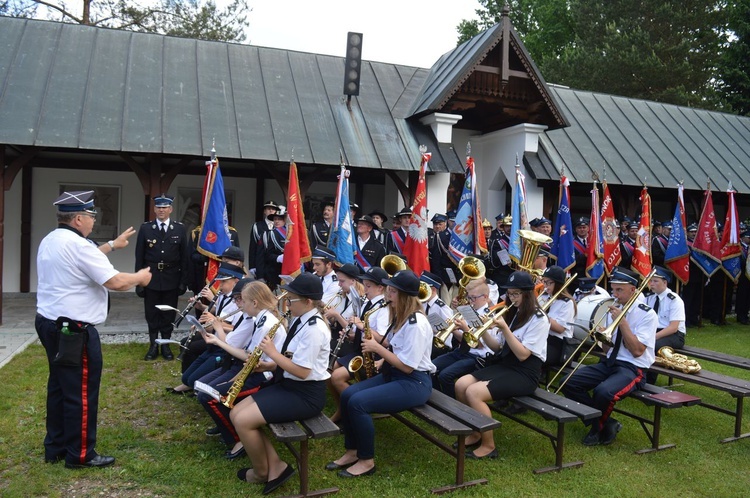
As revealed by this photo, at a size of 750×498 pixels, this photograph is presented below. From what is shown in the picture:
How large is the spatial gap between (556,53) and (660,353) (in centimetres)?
3155

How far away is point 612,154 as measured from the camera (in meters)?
14.8

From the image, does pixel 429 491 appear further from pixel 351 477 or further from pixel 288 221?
pixel 288 221

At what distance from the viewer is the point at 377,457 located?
5.47 m

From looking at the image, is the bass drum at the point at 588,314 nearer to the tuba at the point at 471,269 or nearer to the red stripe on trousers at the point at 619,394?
the red stripe on trousers at the point at 619,394

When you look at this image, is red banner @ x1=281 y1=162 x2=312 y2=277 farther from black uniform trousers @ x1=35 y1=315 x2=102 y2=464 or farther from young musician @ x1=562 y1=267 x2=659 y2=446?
young musician @ x1=562 y1=267 x2=659 y2=446

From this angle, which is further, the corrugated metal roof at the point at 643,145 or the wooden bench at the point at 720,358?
the corrugated metal roof at the point at 643,145

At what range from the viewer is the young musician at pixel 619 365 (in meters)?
5.77

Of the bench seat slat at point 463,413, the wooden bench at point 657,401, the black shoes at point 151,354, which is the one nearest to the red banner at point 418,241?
the black shoes at point 151,354

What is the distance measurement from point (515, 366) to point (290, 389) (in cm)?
215

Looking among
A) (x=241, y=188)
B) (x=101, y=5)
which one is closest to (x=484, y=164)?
(x=241, y=188)

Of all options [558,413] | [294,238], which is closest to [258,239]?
[294,238]

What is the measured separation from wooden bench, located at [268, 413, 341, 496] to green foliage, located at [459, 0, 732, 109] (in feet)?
87.7

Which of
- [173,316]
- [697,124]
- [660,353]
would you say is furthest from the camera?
[697,124]

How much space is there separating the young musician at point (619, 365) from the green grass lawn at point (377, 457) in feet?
0.80
